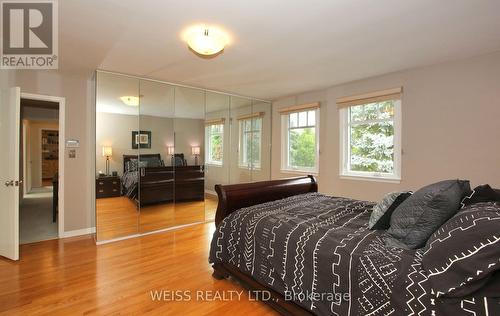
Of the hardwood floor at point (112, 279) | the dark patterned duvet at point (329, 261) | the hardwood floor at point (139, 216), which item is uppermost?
the dark patterned duvet at point (329, 261)

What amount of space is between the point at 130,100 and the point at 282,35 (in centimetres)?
260

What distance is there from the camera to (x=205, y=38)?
8.11ft

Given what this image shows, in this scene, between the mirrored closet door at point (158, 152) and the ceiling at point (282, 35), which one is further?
the mirrored closet door at point (158, 152)

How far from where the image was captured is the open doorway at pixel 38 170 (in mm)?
4123

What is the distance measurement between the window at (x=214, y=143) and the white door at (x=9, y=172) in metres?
2.65

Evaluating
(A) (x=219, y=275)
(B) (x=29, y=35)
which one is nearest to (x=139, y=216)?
(A) (x=219, y=275)

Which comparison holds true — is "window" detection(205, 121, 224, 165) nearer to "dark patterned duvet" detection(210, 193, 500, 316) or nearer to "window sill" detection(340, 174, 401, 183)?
"window sill" detection(340, 174, 401, 183)

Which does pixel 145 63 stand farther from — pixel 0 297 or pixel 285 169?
pixel 285 169

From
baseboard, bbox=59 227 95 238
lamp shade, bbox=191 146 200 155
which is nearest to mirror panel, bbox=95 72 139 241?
baseboard, bbox=59 227 95 238

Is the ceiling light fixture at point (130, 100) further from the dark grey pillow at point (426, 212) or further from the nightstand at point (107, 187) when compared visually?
the dark grey pillow at point (426, 212)

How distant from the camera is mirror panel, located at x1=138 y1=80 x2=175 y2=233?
4098 mm

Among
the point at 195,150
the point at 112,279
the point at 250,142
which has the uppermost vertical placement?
the point at 250,142

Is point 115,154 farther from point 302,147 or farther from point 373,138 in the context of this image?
point 373,138

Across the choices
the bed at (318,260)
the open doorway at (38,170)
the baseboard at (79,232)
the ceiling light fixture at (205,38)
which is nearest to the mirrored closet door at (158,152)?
the baseboard at (79,232)
